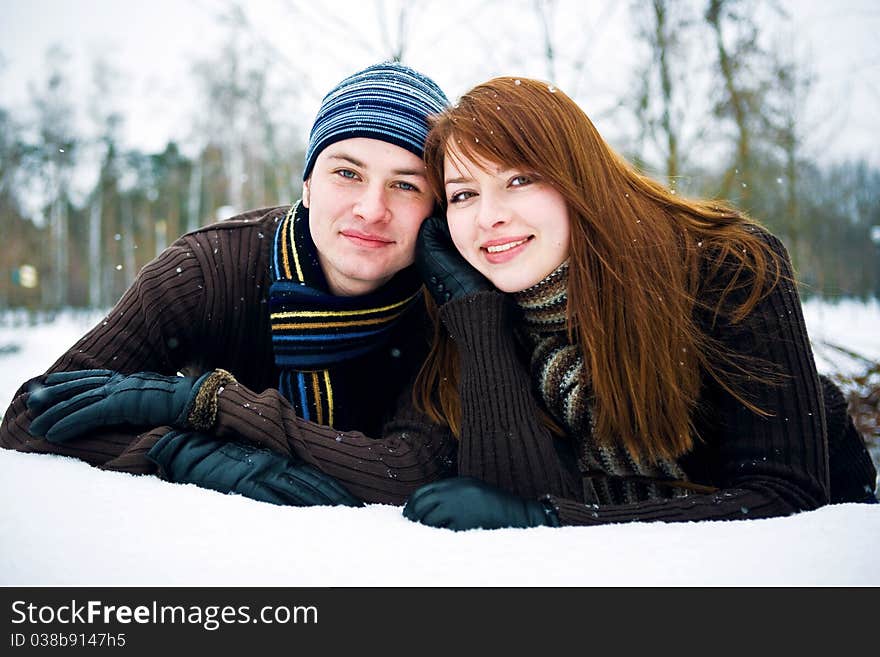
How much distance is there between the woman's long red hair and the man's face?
1.09 feet

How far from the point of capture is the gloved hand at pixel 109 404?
1.54 m

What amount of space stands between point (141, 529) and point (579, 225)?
4.34ft

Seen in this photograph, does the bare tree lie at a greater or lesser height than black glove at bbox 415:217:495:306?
greater

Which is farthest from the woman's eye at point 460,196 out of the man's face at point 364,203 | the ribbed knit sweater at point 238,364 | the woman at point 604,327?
the ribbed knit sweater at point 238,364

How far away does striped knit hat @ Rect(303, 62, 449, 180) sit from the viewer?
82.5 inches

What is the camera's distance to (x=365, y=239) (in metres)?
2.05

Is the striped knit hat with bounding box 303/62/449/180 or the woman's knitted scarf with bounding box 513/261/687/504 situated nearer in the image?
the woman's knitted scarf with bounding box 513/261/687/504

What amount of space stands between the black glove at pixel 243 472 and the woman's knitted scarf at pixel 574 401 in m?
0.71

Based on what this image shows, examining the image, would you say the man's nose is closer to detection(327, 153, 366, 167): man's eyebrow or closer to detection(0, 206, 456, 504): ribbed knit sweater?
detection(327, 153, 366, 167): man's eyebrow

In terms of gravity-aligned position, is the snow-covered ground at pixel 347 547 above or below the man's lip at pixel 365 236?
below

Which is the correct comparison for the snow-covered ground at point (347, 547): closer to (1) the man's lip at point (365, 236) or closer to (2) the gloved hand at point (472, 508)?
(2) the gloved hand at point (472, 508)

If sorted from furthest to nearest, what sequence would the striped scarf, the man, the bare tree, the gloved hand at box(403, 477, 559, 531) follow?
the bare tree → the striped scarf → the man → the gloved hand at box(403, 477, 559, 531)

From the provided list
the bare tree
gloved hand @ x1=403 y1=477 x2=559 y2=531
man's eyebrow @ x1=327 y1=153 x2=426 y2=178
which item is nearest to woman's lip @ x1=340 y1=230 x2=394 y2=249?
man's eyebrow @ x1=327 y1=153 x2=426 y2=178
